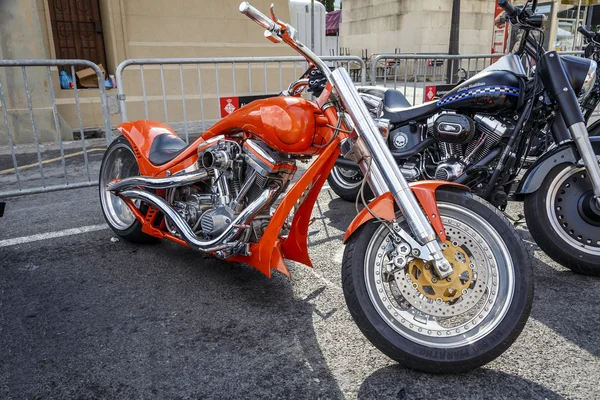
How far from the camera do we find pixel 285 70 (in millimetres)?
11570

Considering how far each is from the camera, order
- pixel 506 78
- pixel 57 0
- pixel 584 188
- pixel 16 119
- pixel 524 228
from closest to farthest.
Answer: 1. pixel 584 188
2. pixel 506 78
3. pixel 524 228
4. pixel 16 119
5. pixel 57 0

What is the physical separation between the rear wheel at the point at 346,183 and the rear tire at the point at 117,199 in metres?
1.95

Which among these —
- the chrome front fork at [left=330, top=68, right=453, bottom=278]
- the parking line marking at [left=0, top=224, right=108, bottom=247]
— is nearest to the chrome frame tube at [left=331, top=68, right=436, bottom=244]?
the chrome front fork at [left=330, top=68, right=453, bottom=278]

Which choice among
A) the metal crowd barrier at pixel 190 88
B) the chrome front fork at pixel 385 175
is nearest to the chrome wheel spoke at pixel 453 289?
the chrome front fork at pixel 385 175

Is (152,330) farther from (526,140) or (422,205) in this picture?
(526,140)

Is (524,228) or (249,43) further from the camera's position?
(249,43)

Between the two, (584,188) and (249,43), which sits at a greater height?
(249,43)

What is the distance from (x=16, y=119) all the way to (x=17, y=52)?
112 centimetres

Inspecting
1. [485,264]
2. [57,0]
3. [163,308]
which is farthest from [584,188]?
[57,0]

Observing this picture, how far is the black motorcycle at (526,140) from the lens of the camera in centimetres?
326

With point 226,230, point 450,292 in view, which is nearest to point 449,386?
point 450,292

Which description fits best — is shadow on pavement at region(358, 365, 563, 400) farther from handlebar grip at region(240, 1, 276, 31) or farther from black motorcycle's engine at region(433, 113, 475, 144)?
black motorcycle's engine at region(433, 113, 475, 144)

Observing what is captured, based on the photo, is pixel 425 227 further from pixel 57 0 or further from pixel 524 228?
pixel 57 0

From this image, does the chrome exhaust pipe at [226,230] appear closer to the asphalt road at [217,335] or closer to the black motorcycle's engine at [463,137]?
the asphalt road at [217,335]
